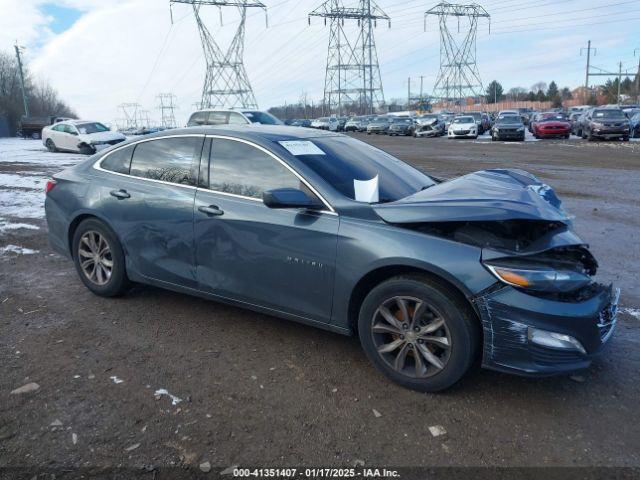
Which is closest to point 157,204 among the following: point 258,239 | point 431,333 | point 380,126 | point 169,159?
point 169,159

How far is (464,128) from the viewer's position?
33719 millimetres

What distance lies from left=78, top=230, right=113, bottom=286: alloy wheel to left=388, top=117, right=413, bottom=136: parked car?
40.5 metres

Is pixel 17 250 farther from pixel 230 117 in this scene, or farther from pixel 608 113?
pixel 608 113

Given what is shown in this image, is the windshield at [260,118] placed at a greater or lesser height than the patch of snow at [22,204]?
greater

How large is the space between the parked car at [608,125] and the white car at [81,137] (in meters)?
23.1

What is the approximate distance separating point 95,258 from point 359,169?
260 centimetres

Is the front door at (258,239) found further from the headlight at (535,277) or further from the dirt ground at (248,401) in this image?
the headlight at (535,277)

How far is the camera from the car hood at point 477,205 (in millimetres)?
3158

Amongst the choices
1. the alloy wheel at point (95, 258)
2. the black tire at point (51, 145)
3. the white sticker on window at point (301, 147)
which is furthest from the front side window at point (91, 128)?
the white sticker on window at point (301, 147)

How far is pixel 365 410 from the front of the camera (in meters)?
3.10

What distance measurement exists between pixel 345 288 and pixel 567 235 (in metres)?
1.48

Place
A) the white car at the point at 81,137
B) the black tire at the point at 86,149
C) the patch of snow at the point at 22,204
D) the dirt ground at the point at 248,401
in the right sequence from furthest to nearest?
1. the white car at the point at 81,137
2. the black tire at the point at 86,149
3. the patch of snow at the point at 22,204
4. the dirt ground at the point at 248,401

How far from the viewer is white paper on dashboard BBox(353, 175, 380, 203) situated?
12.0ft

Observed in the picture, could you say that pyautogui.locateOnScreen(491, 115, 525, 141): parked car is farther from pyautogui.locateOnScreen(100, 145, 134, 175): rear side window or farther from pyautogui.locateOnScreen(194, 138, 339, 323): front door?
pyautogui.locateOnScreen(194, 138, 339, 323): front door
